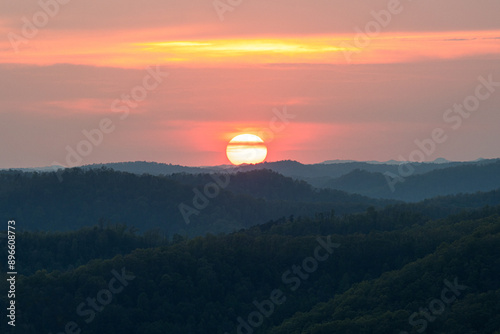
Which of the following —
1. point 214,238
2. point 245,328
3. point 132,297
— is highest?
point 214,238

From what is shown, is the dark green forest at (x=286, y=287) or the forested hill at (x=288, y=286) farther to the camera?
the forested hill at (x=288, y=286)

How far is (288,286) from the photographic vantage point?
10175 centimetres

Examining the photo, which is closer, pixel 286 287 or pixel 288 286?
pixel 286 287

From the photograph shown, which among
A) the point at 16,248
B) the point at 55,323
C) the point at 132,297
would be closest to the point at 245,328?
the point at 132,297

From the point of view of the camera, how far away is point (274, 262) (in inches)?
4173

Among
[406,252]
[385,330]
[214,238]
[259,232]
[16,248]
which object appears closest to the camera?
[385,330]

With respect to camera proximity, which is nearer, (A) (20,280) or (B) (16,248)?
(A) (20,280)

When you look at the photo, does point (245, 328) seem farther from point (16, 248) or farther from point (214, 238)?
point (16, 248)

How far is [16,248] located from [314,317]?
68187 mm

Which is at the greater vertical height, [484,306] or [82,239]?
[82,239]

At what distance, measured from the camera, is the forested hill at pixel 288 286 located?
241 feet

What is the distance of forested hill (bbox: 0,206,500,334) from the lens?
7338 cm

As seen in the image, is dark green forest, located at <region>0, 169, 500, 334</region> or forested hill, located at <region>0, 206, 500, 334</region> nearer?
dark green forest, located at <region>0, 169, 500, 334</region>

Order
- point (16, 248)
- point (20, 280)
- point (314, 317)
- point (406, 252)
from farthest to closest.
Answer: point (16, 248) < point (406, 252) < point (20, 280) < point (314, 317)
